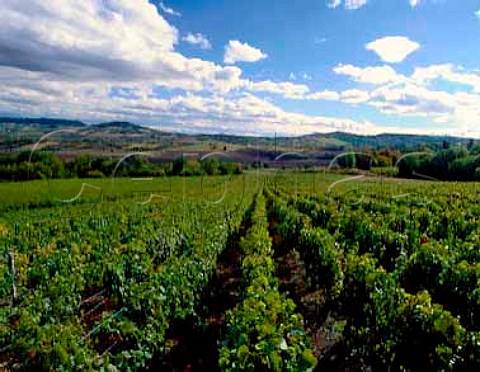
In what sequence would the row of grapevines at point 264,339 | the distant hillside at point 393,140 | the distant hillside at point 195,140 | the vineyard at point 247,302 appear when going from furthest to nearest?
the distant hillside at point 393,140 → the distant hillside at point 195,140 → the vineyard at point 247,302 → the row of grapevines at point 264,339

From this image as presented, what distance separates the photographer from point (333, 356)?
744 centimetres

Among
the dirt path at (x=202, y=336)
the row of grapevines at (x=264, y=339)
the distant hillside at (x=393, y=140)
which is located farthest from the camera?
the distant hillside at (x=393, y=140)

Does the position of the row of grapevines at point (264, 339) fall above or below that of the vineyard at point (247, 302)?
above

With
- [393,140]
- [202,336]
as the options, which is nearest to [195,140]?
[393,140]

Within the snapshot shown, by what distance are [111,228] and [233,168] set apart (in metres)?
56.0

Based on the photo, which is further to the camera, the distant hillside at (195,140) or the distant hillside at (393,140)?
the distant hillside at (393,140)

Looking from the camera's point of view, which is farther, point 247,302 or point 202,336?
point 202,336

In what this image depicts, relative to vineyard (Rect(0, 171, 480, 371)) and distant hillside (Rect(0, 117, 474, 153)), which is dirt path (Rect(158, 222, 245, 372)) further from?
distant hillside (Rect(0, 117, 474, 153))

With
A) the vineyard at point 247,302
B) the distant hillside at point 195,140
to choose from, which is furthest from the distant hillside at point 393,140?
the vineyard at point 247,302

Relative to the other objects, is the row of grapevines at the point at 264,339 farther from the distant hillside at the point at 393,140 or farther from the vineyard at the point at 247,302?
the distant hillside at the point at 393,140

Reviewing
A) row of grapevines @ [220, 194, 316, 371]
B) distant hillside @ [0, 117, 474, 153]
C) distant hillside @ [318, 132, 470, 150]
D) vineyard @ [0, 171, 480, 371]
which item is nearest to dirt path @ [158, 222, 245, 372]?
vineyard @ [0, 171, 480, 371]

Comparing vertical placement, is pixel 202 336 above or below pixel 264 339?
below

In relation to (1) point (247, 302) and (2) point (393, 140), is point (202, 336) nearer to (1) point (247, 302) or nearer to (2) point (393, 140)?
(1) point (247, 302)

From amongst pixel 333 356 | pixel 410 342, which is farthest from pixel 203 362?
pixel 410 342
